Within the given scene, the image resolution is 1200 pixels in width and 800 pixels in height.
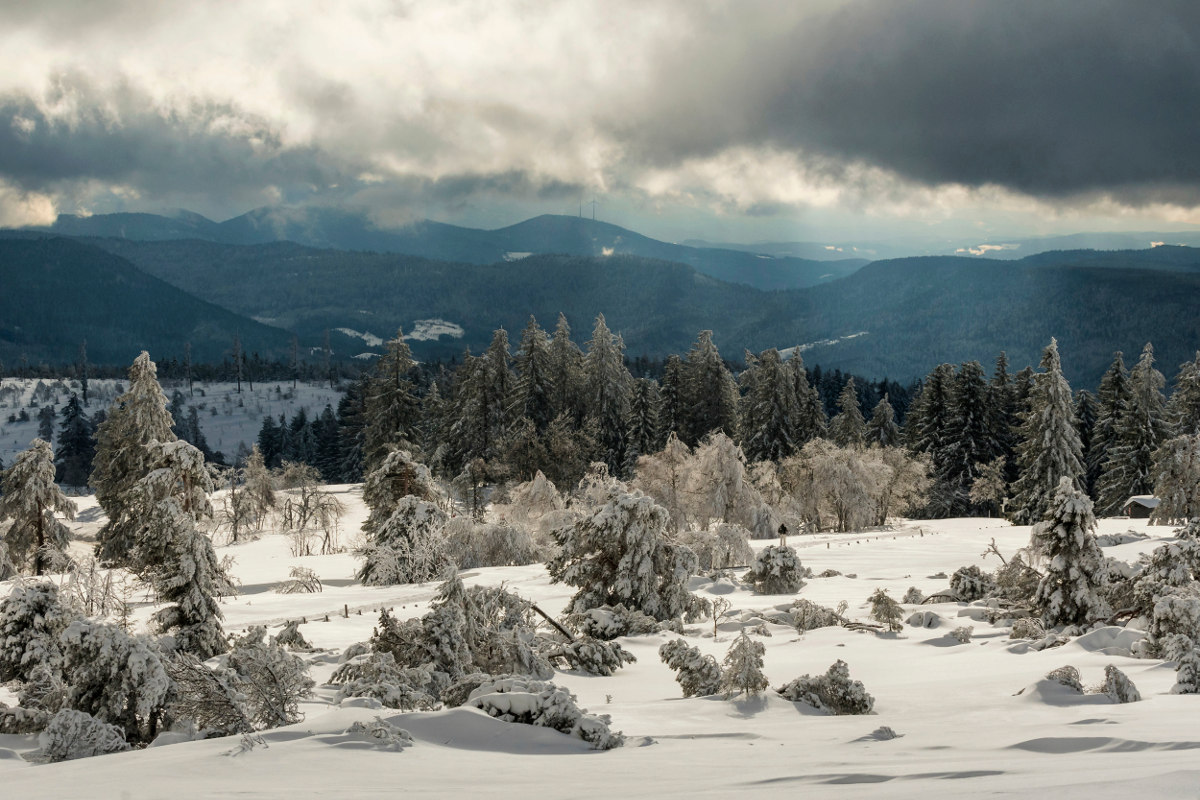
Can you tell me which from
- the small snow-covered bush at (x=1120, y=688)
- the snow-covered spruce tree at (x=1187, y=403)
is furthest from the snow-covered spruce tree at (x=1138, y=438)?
the small snow-covered bush at (x=1120, y=688)

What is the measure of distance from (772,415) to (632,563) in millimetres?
50226

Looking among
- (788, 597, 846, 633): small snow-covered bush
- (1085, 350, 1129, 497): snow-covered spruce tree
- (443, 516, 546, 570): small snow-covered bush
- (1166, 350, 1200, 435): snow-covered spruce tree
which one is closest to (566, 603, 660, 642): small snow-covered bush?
(788, 597, 846, 633): small snow-covered bush

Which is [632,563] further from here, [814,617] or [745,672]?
[745,672]

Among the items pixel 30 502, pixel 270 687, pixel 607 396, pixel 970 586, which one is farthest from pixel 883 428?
pixel 270 687

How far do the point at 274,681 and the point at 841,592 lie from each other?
48.7ft

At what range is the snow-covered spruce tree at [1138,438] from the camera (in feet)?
173

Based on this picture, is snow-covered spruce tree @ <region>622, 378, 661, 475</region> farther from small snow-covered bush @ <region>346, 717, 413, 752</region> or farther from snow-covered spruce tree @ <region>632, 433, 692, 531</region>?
small snow-covered bush @ <region>346, 717, 413, 752</region>

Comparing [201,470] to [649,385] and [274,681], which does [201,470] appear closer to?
[274,681]

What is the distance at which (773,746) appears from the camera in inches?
292

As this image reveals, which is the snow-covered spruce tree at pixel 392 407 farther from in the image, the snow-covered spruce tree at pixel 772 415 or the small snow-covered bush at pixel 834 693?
the small snow-covered bush at pixel 834 693

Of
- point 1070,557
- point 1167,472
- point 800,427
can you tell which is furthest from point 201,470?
point 800,427

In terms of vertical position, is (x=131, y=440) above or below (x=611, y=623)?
above

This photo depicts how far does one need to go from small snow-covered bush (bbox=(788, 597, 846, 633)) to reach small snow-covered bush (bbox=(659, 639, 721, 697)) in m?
5.50

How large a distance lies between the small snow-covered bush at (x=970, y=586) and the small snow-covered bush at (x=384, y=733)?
14.4m
